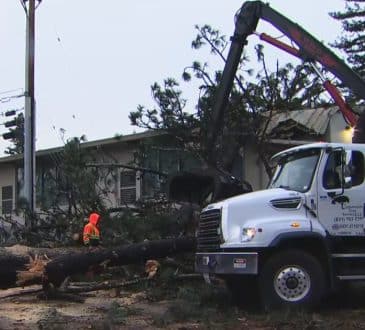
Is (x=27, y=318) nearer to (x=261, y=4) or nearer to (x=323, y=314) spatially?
(x=323, y=314)

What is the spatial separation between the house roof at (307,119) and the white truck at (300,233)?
294 inches

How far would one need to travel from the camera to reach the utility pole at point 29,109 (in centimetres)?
2064

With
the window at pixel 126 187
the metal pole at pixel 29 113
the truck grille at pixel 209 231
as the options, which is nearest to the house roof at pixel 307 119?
the window at pixel 126 187

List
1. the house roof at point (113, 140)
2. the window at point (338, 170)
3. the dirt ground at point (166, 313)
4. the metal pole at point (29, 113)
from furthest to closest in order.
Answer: the metal pole at point (29, 113) < the house roof at point (113, 140) < the window at point (338, 170) < the dirt ground at point (166, 313)

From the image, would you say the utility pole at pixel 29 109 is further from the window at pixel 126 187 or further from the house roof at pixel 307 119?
the house roof at pixel 307 119

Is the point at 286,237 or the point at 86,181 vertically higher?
the point at 86,181

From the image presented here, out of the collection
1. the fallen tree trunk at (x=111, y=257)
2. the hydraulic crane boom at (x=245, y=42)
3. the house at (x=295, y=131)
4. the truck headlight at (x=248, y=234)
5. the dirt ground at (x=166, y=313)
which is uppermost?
the hydraulic crane boom at (x=245, y=42)

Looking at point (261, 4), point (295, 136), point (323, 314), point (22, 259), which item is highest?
point (261, 4)

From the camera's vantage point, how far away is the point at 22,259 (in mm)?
11234

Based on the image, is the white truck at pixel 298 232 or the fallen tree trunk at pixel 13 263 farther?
the fallen tree trunk at pixel 13 263

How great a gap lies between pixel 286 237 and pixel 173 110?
7.59 metres

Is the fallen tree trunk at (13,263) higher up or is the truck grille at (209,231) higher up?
the truck grille at (209,231)

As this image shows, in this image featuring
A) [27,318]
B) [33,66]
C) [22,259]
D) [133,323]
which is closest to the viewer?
[133,323]

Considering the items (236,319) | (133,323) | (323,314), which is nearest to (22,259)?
(133,323)
